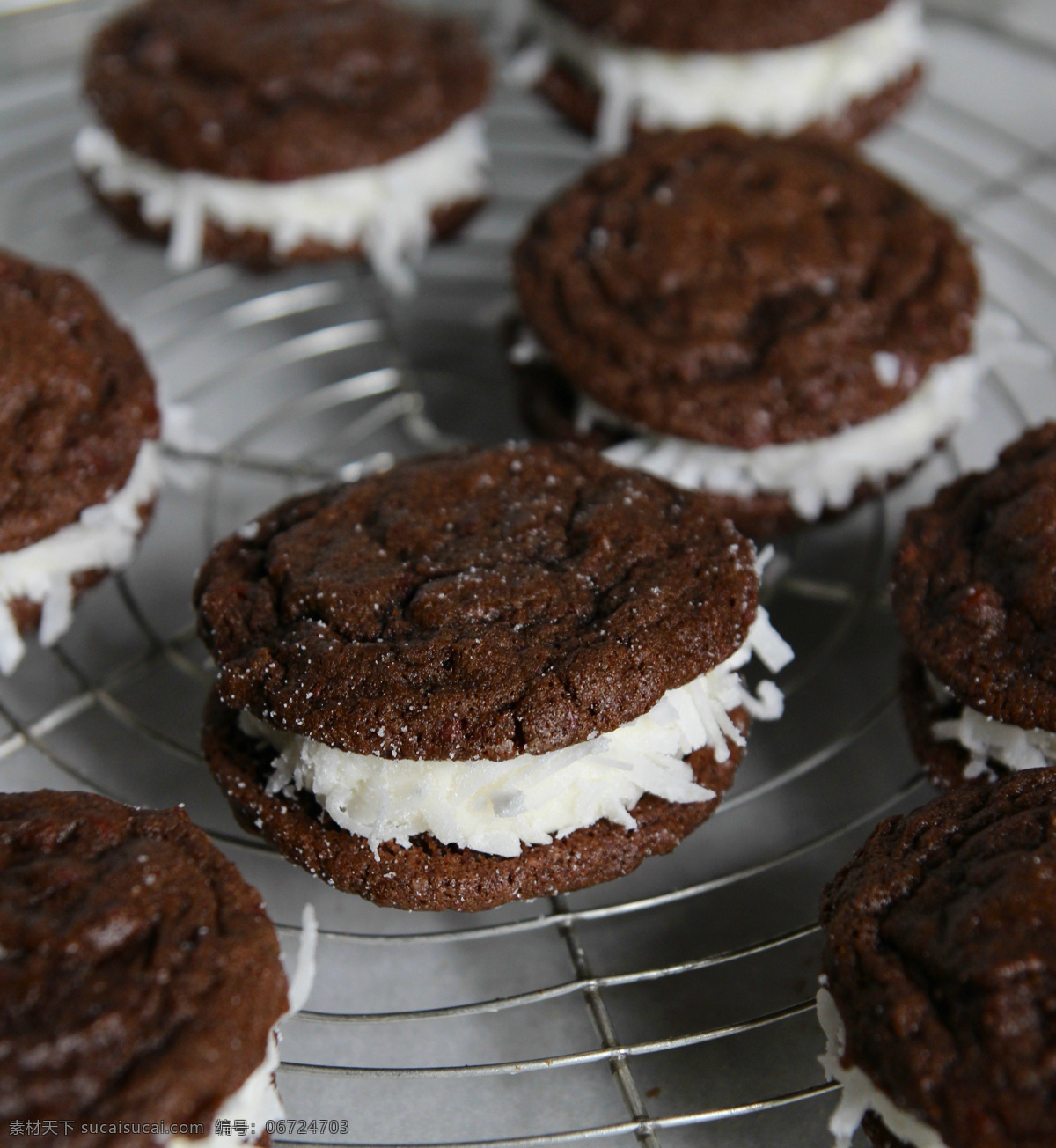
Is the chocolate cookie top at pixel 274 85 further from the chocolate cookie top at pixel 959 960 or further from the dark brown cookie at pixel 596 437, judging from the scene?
the chocolate cookie top at pixel 959 960

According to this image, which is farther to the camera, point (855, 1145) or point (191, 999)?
point (855, 1145)

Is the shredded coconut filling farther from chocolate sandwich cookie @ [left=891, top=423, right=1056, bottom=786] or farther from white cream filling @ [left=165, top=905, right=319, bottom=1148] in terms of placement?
white cream filling @ [left=165, top=905, right=319, bottom=1148]

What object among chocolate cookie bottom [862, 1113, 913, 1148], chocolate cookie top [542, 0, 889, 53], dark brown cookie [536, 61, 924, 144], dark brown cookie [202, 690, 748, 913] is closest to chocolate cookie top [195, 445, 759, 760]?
dark brown cookie [202, 690, 748, 913]

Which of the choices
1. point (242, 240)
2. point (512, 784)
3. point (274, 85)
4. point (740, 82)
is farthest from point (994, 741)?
point (274, 85)

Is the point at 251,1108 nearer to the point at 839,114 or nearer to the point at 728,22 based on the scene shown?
the point at 728,22

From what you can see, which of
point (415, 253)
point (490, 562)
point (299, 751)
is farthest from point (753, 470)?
point (415, 253)

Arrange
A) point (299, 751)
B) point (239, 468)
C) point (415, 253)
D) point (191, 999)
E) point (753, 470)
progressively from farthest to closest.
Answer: point (415, 253) < point (239, 468) < point (753, 470) < point (299, 751) < point (191, 999)

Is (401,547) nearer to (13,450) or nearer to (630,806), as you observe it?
(630,806)

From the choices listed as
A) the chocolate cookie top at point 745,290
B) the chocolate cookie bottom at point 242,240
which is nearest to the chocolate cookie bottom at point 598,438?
the chocolate cookie top at point 745,290
